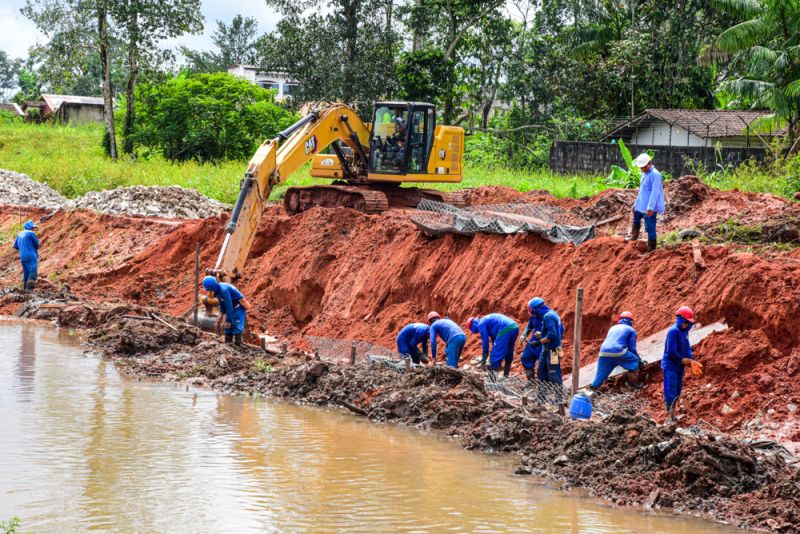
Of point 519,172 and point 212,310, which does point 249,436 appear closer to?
point 212,310

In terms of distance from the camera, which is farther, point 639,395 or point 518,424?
point 639,395

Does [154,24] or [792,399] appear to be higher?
[154,24]

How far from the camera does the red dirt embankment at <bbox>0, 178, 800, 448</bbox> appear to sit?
44.4 feet

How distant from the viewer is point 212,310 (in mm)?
19078

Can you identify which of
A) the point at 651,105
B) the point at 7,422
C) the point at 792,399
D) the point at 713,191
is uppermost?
the point at 651,105

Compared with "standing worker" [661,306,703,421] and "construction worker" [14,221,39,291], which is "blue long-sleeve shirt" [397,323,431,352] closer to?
"standing worker" [661,306,703,421]

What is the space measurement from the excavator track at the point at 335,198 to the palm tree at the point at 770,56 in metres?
14.5

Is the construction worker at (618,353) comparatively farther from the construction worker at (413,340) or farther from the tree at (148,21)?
the tree at (148,21)

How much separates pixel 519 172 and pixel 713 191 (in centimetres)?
1901

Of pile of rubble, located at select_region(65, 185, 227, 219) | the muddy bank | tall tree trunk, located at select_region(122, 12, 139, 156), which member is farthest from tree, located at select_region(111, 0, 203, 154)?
the muddy bank

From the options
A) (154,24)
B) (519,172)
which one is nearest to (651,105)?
(519,172)

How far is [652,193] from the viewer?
15.9 meters

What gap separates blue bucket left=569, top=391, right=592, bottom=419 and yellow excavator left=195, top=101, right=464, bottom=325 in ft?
32.4

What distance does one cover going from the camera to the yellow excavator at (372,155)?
74.1 ft
